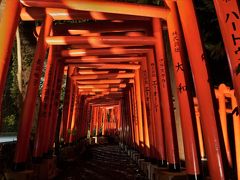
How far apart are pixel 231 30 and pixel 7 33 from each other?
331 cm

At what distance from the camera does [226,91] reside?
5570 millimetres

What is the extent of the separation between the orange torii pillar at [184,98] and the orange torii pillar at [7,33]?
2.67 m

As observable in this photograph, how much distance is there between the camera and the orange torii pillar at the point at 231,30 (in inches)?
104

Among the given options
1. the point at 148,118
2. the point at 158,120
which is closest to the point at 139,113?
the point at 148,118

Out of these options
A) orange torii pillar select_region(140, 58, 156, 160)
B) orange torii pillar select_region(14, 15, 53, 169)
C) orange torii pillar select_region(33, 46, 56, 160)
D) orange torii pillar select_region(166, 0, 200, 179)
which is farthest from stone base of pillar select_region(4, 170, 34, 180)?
orange torii pillar select_region(140, 58, 156, 160)

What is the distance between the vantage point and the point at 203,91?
3299 mm

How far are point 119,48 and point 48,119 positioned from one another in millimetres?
2681

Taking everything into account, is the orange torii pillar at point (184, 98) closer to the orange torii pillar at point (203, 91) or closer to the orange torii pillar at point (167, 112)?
the orange torii pillar at point (203, 91)

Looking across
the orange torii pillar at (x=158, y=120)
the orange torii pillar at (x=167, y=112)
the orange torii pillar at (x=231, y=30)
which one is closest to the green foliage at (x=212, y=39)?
the orange torii pillar at (x=167, y=112)

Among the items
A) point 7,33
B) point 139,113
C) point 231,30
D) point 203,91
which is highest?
point 7,33

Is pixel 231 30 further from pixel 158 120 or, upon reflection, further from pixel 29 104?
pixel 29 104

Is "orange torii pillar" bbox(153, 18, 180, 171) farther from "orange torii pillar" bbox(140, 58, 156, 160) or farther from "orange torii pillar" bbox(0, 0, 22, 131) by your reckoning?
"orange torii pillar" bbox(0, 0, 22, 131)

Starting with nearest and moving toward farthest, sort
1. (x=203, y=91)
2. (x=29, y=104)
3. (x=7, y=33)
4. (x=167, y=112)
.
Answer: (x=203, y=91) → (x=7, y=33) → (x=167, y=112) → (x=29, y=104)

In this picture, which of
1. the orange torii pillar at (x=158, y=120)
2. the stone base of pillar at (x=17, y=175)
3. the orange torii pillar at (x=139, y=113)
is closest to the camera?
the stone base of pillar at (x=17, y=175)
